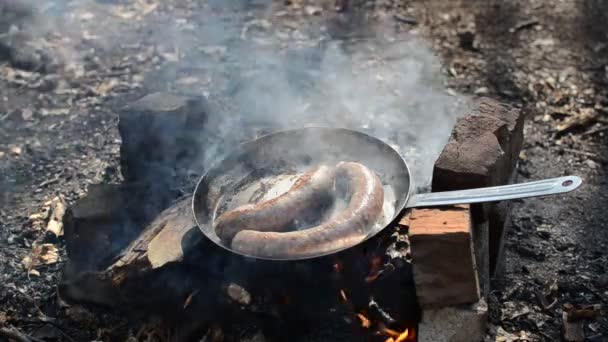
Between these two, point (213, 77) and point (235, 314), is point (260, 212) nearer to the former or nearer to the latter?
point (235, 314)

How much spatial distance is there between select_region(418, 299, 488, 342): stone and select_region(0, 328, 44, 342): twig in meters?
2.58

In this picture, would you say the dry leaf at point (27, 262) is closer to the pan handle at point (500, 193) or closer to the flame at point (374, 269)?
the flame at point (374, 269)

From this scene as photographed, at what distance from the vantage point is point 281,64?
7273mm

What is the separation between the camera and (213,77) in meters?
7.20

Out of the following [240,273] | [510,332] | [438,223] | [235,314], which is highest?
[438,223]

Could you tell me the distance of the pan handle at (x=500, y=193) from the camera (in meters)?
3.54

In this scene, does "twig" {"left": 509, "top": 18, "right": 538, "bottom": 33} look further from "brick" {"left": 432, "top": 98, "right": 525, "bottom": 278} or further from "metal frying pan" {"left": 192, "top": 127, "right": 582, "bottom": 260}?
"metal frying pan" {"left": 192, "top": 127, "right": 582, "bottom": 260}

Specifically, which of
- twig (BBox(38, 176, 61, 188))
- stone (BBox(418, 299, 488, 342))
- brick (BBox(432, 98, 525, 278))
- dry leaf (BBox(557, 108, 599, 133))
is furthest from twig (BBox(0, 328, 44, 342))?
dry leaf (BBox(557, 108, 599, 133))

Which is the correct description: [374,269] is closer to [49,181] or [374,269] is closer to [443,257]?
[443,257]

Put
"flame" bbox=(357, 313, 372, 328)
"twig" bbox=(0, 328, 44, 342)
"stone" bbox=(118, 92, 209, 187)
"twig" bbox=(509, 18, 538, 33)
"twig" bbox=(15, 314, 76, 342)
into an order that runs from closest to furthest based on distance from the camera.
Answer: "flame" bbox=(357, 313, 372, 328), "twig" bbox=(0, 328, 44, 342), "twig" bbox=(15, 314, 76, 342), "stone" bbox=(118, 92, 209, 187), "twig" bbox=(509, 18, 538, 33)

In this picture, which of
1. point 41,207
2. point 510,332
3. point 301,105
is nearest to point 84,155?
point 41,207

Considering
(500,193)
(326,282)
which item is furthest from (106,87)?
(500,193)

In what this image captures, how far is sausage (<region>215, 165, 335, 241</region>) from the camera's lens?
3.85m

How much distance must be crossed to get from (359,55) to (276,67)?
3.27ft
